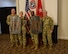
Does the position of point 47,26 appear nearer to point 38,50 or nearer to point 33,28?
point 33,28

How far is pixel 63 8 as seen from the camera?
19.1 ft

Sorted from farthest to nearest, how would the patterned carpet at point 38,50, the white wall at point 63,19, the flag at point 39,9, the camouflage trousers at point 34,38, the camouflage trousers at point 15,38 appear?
the white wall at point 63,19
the flag at point 39,9
the camouflage trousers at point 15,38
the camouflage trousers at point 34,38
the patterned carpet at point 38,50

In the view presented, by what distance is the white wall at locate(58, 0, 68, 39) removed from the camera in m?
5.79

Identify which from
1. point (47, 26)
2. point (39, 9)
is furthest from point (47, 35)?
point (39, 9)

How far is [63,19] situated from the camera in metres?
5.90

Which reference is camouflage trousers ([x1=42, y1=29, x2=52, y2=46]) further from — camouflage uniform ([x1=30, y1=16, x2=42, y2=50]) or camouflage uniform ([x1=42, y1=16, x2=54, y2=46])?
camouflage uniform ([x1=30, y1=16, x2=42, y2=50])

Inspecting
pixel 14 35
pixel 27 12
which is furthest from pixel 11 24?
pixel 27 12

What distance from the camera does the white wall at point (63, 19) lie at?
5.79 m

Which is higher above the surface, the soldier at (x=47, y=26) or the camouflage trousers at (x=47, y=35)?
the soldier at (x=47, y=26)

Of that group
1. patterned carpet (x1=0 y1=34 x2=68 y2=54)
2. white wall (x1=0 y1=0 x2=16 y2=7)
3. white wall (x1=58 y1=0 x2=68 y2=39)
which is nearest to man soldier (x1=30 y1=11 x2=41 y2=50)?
patterned carpet (x1=0 y1=34 x2=68 y2=54)

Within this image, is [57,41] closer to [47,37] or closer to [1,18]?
[47,37]

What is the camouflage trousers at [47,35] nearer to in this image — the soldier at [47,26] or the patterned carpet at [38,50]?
the soldier at [47,26]

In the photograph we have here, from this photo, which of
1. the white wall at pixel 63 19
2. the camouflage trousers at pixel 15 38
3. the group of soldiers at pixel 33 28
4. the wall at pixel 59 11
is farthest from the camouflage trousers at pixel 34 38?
the white wall at pixel 63 19

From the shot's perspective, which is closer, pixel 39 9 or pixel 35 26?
pixel 35 26
